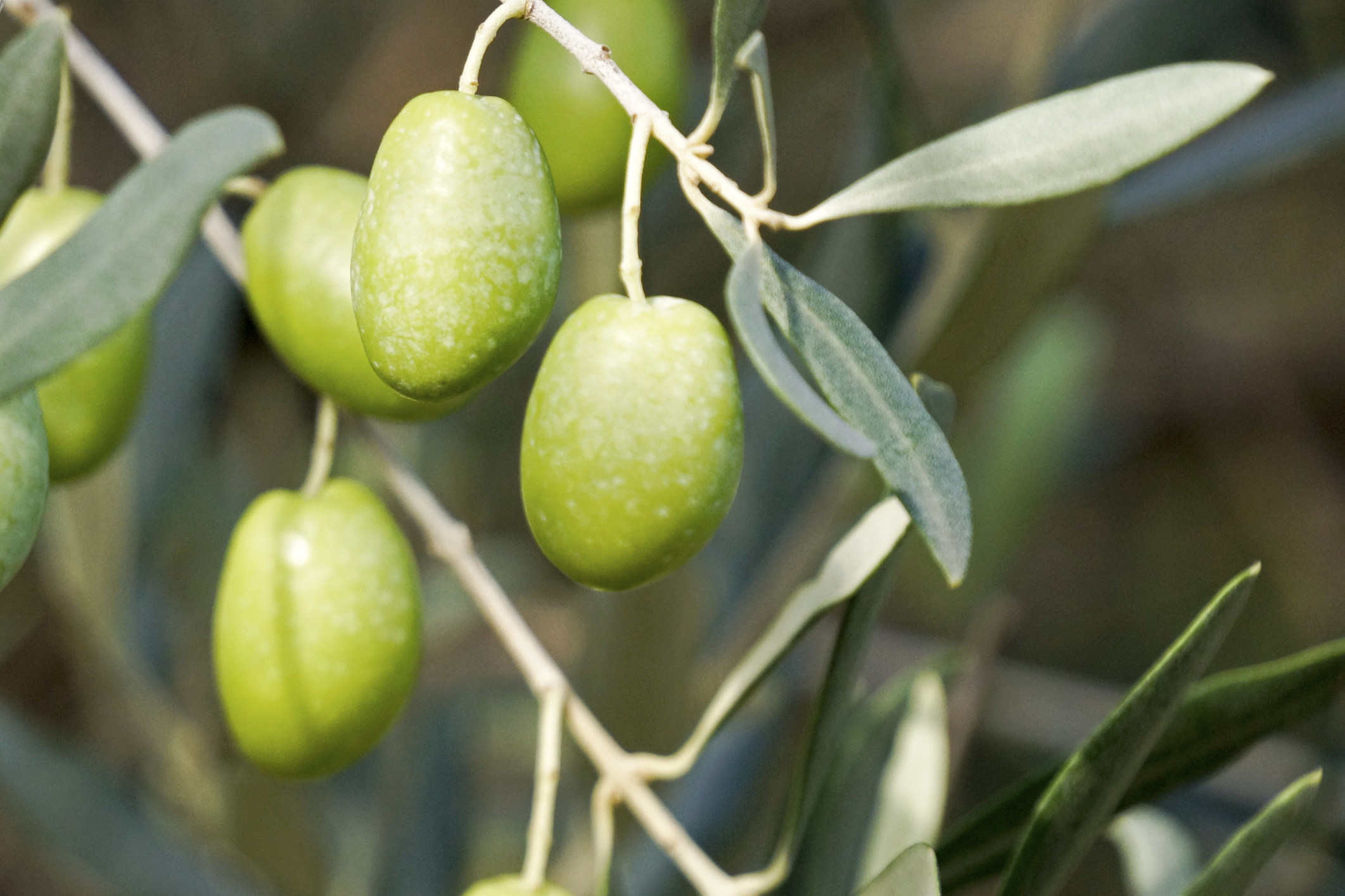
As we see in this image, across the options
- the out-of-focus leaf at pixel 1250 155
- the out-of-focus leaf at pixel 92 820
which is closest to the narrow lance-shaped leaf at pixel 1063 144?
the out-of-focus leaf at pixel 1250 155

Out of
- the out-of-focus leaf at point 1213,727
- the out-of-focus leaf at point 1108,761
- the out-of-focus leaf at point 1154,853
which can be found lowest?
the out-of-focus leaf at point 1154,853

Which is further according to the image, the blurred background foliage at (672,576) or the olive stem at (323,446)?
the blurred background foliage at (672,576)

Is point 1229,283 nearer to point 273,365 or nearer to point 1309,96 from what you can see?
point 1309,96

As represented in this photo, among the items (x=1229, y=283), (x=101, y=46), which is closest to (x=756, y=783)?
(x=101, y=46)

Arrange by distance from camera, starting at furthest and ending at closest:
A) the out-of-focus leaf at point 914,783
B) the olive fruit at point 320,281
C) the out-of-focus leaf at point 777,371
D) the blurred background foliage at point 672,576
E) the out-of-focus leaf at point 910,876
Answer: the blurred background foliage at point 672,576 < the out-of-focus leaf at point 914,783 < the olive fruit at point 320,281 < the out-of-focus leaf at point 910,876 < the out-of-focus leaf at point 777,371

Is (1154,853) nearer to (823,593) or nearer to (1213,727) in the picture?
(1213,727)

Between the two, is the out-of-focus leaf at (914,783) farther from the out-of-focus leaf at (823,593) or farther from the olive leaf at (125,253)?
the olive leaf at (125,253)

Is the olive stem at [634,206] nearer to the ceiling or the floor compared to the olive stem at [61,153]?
nearer to the floor
